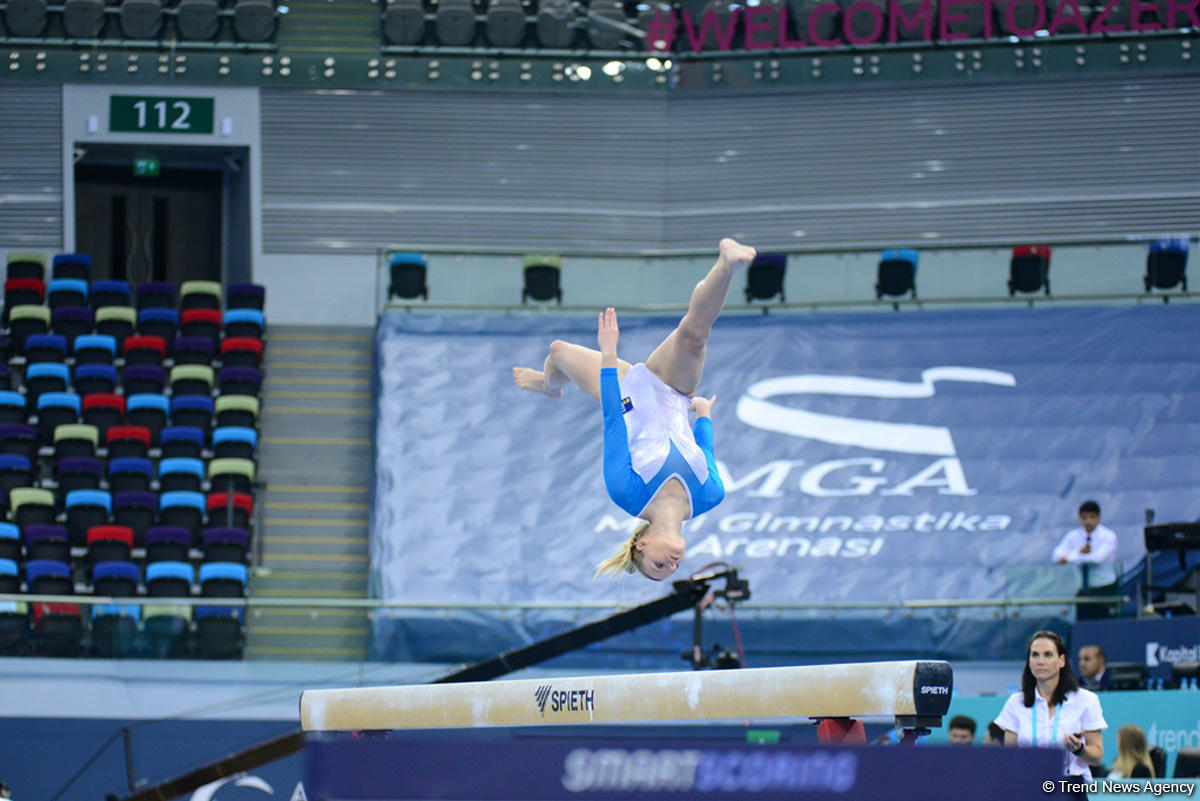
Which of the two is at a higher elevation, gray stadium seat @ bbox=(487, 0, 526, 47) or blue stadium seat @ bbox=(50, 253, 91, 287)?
gray stadium seat @ bbox=(487, 0, 526, 47)

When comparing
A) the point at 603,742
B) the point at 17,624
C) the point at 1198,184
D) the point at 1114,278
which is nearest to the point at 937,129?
the point at 1198,184

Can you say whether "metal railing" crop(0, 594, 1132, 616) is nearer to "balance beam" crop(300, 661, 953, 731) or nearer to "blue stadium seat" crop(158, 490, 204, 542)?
"blue stadium seat" crop(158, 490, 204, 542)

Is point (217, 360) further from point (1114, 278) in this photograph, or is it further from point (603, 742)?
point (603, 742)

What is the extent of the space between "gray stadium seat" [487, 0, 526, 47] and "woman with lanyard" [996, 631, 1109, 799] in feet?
49.4

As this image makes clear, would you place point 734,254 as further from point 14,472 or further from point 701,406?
point 14,472

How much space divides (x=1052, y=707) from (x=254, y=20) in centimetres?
1635

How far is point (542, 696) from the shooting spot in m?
5.55

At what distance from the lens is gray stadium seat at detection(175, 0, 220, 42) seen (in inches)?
779

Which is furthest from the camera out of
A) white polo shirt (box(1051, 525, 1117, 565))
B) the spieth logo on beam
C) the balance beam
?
white polo shirt (box(1051, 525, 1117, 565))

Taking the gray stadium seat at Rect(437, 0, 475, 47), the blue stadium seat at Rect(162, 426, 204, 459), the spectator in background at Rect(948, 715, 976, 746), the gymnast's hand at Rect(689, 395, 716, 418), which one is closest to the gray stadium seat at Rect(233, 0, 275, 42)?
the gray stadium seat at Rect(437, 0, 475, 47)

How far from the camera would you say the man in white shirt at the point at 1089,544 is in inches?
472

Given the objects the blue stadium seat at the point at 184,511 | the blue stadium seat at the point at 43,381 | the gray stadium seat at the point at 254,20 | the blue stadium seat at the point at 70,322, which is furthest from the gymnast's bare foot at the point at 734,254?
the gray stadium seat at the point at 254,20

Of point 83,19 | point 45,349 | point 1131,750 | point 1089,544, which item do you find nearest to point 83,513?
point 45,349

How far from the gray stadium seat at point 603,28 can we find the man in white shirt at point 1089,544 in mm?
10287
